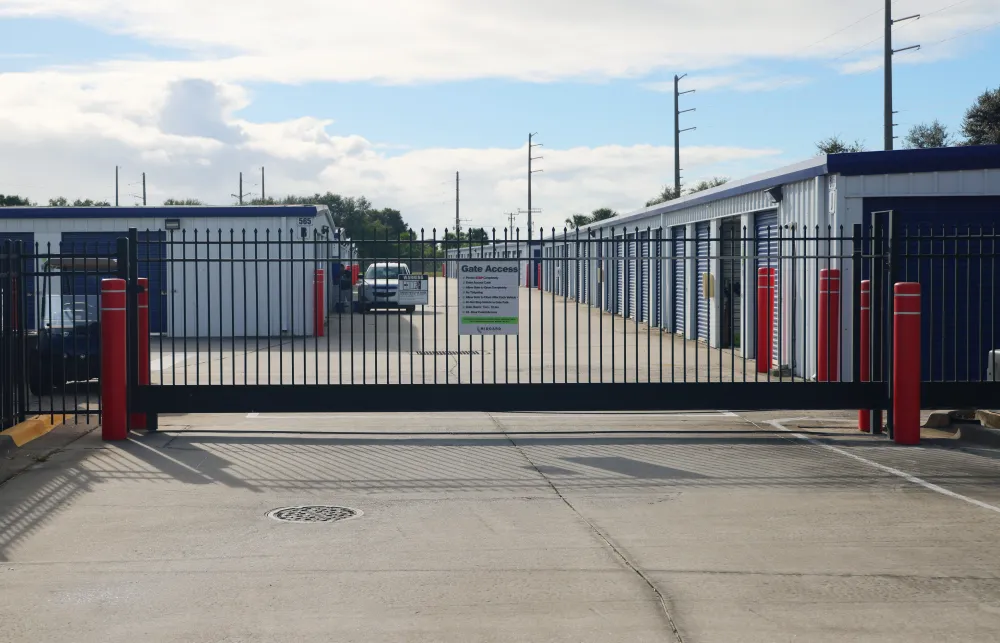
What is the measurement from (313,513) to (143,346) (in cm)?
462

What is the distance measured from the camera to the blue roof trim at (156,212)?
26156mm

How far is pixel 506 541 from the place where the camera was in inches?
283

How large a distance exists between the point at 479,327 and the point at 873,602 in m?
6.38

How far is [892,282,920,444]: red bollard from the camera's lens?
10.9 metres

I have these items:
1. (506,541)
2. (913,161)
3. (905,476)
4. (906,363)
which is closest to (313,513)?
(506,541)

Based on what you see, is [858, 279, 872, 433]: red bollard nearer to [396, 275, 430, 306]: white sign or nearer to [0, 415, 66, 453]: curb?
[396, 275, 430, 306]: white sign

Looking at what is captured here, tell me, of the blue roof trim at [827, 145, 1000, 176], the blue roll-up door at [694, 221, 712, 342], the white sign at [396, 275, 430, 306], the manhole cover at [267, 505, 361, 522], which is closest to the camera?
the manhole cover at [267, 505, 361, 522]

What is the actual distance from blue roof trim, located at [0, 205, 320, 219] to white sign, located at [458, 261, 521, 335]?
49.5ft

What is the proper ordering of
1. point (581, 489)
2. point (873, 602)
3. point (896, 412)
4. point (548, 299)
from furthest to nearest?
1. point (548, 299)
2. point (896, 412)
3. point (581, 489)
4. point (873, 602)

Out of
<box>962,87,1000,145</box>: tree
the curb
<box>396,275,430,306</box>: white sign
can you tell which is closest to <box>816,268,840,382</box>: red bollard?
<box>396,275,430,306</box>: white sign

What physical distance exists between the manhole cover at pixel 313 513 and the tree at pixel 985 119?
42987 mm

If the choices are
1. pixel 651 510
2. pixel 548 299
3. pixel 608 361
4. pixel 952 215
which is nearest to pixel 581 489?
pixel 651 510

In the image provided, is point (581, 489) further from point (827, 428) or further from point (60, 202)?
point (60, 202)

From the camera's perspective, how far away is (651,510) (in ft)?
26.8
